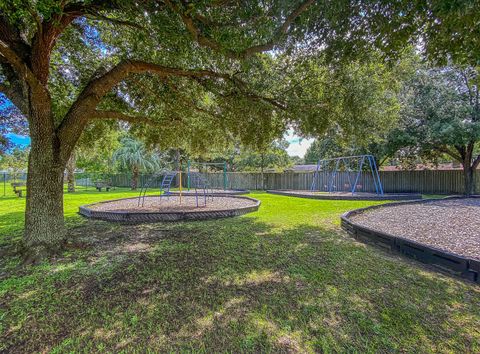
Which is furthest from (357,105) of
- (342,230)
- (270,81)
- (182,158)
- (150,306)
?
(182,158)

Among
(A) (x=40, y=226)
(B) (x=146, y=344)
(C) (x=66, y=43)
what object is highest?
(C) (x=66, y=43)

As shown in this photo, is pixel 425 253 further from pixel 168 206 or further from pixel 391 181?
pixel 391 181

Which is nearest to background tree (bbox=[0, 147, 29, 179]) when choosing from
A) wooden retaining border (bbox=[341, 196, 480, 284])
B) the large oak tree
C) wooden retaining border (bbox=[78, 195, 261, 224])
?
wooden retaining border (bbox=[78, 195, 261, 224])

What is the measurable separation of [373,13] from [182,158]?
2411 centimetres

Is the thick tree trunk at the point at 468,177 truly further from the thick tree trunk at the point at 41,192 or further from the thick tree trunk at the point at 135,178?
the thick tree trunk at the point at 135,178

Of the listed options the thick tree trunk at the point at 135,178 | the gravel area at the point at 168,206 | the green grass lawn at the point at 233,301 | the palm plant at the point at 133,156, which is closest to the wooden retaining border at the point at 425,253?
the green grass lawn at the point at 233,301

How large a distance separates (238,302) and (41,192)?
120 inches

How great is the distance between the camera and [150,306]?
2115 millimetres

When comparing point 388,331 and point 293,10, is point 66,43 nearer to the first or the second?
point 293,10

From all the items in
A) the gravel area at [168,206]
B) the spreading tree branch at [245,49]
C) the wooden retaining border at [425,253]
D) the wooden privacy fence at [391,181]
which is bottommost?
the wooden retaining border at [425,253]

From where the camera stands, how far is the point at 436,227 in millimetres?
4691

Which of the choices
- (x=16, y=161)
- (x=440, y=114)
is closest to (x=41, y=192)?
(x=440, y=114)

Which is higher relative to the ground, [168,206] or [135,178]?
[135,178]

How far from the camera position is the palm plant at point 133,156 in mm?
18688
